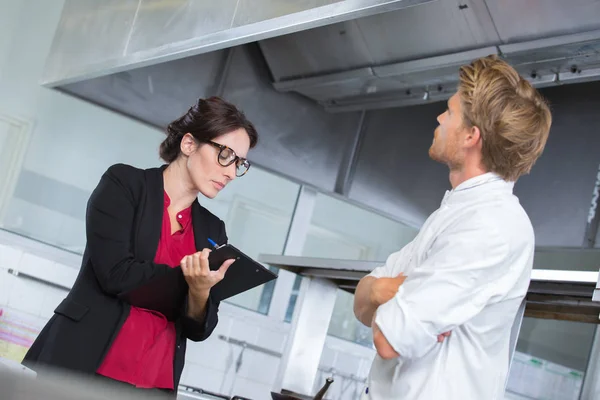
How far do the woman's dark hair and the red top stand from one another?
0.66 ft

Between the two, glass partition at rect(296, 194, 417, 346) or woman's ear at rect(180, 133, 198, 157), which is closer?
woman's ear at rect(180, 133, 198, 157)

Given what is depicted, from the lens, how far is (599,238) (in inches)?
187

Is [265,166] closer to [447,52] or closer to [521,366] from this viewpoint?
[447,52]

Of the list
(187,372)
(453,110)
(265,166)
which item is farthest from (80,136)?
(453,110)

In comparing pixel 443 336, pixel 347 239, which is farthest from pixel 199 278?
pixel 347 239

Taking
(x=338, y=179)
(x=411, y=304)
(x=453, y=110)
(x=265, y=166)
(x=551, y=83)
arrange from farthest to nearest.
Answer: (x=338, y=179)
(x=265, y=166)
(x=551, y=83)
(x=453, y=110)
(x=411, y=304)

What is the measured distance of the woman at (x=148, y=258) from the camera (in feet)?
5.72

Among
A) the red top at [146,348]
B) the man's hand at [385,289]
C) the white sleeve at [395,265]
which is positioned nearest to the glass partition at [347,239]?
the red top at [146,348]

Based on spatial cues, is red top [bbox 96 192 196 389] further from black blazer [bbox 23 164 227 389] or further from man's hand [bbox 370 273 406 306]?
man's hand [bbox 370 273 406 306]

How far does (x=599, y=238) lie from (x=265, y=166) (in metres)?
2.25

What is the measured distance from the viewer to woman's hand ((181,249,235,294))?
1756mm

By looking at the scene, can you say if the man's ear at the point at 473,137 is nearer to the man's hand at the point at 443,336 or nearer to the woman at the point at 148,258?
the man's hand at the point at 443,336

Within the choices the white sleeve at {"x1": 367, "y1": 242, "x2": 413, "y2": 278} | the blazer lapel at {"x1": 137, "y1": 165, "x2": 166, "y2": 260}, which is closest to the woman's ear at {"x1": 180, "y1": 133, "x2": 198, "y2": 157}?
the blazer lapel at {"x1": 137, "y1": 165, "x2": 166, "y2": 260}

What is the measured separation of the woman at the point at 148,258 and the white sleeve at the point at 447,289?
669mm
